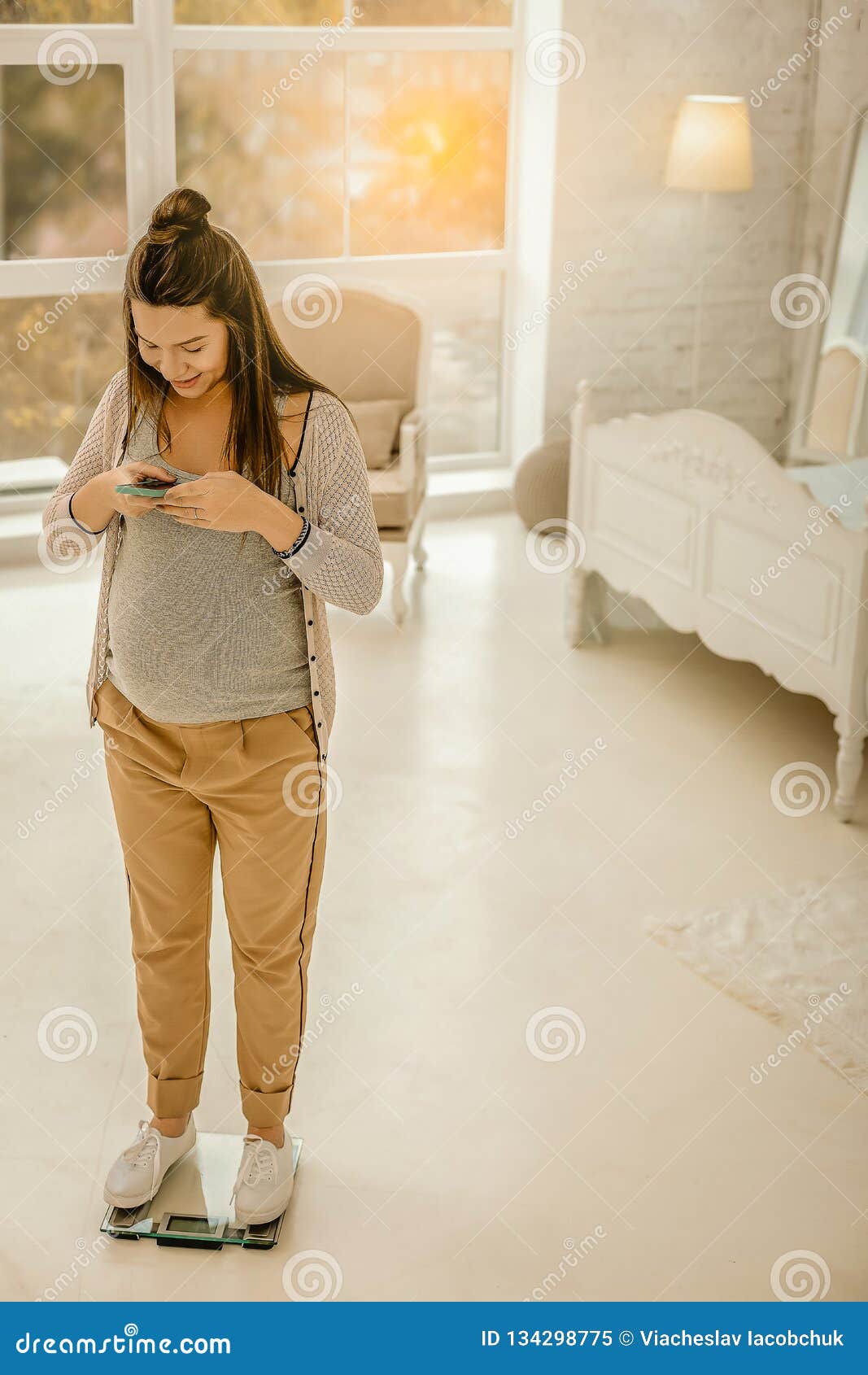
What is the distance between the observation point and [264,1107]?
2.27 metres

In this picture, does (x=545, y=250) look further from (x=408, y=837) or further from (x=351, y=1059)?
(x=351, y=1059)

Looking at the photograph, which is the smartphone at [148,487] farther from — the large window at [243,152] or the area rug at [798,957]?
the large window at [243,152]

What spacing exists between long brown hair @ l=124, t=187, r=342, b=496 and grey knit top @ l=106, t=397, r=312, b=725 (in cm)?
4

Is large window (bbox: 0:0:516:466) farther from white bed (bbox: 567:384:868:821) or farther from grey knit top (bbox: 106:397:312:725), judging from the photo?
grey knit top (bbox: 106:397:312:725)

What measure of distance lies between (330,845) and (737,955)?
40.9 inches

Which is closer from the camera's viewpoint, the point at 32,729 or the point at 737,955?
the point at 737,955

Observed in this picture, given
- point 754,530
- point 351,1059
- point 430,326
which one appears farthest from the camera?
point 430,326

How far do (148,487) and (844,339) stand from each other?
424 centimetres

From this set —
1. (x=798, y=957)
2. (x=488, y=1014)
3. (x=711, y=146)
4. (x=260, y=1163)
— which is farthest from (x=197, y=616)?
(x=711, y=146)

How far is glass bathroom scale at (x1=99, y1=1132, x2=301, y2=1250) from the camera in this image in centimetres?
228

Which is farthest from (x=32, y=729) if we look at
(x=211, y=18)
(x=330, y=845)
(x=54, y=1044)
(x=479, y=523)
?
(x=211, y=18)

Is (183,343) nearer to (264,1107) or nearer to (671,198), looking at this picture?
(264,1107)

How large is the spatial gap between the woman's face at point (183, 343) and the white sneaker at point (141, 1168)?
1221mm

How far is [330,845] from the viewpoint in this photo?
141 inches
